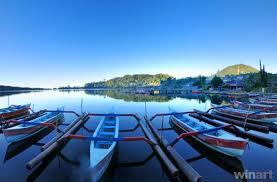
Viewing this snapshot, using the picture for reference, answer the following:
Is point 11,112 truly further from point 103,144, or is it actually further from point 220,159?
point 220,159

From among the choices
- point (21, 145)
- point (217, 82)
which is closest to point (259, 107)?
point (21, 145)

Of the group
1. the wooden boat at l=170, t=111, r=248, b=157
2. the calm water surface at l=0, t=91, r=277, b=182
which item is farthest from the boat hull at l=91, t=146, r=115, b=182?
the wooden boat at l=170, t=111, r=248, b=157

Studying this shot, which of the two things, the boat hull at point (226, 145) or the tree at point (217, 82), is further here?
the tree at point (217, 82)

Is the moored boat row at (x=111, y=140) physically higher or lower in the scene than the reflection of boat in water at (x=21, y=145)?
higher

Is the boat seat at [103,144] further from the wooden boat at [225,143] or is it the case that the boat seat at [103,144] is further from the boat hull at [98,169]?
the wooden boat at [225,143]

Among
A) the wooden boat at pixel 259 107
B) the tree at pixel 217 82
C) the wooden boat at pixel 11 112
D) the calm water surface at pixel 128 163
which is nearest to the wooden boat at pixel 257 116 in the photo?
the wooden boat at pixel 259 107

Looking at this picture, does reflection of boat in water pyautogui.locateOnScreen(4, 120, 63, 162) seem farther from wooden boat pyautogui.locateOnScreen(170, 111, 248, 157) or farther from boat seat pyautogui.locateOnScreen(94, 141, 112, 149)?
wooden boat pyautogui.locateOnScreen(170, 111, 248, 157)

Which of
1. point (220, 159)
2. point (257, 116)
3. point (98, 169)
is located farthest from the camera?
point (257, 116)

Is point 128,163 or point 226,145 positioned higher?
point 226,145

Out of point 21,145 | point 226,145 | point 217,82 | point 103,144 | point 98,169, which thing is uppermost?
point 217,82

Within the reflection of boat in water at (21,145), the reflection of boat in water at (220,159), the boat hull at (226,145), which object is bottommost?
the reflection of boat in water at (220,159)

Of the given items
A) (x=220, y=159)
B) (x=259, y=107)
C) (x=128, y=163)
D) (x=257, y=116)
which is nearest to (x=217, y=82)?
(x=259, y=107)

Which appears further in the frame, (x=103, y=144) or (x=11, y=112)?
(x=11, y=112)

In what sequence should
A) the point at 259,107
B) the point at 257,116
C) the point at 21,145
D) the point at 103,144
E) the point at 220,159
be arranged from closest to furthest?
the point at 103,144 < the point at 220,159 < the point at 21,145 < the point at 257,116 < the point at 259,107
